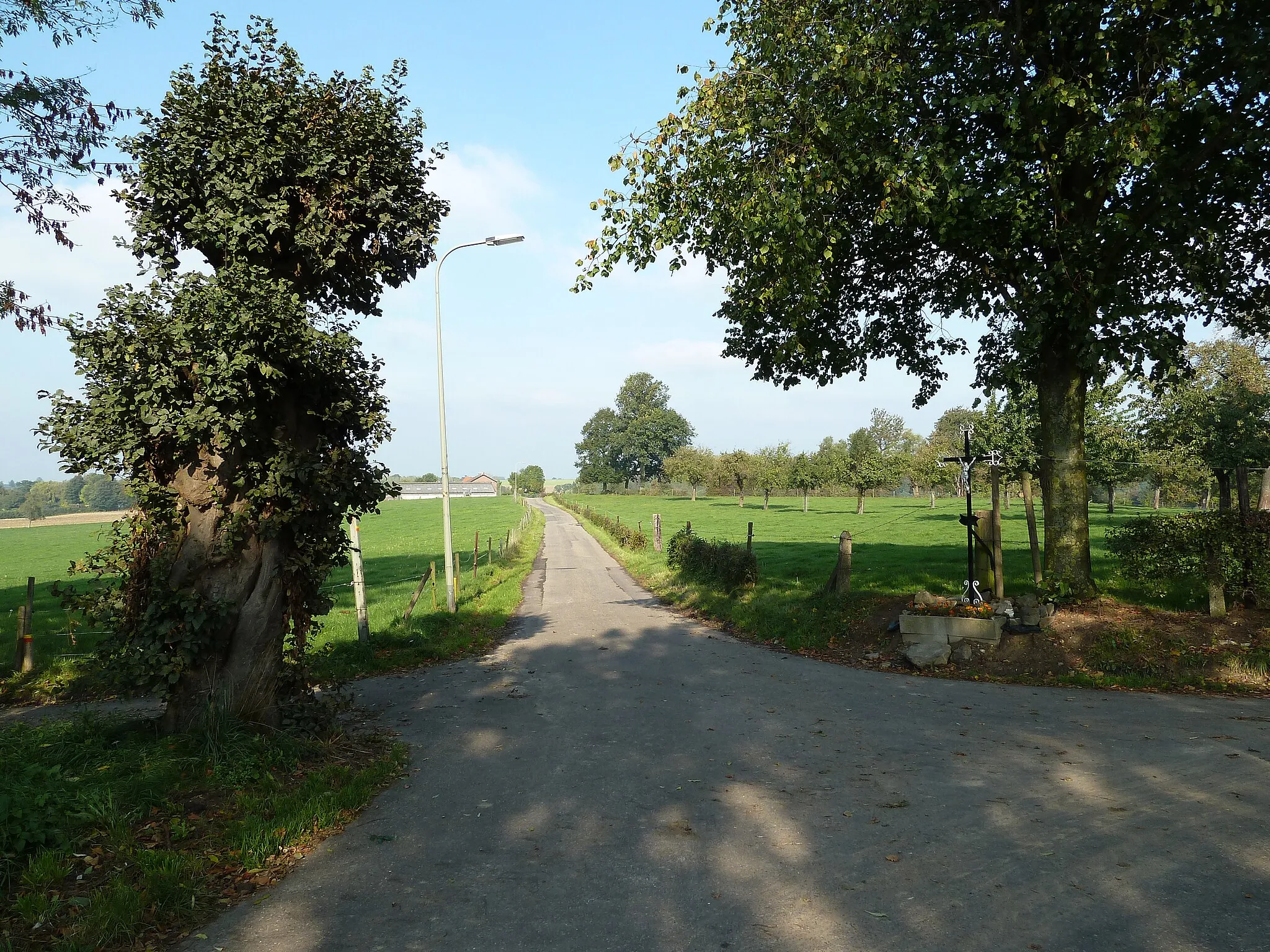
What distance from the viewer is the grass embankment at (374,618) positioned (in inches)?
456

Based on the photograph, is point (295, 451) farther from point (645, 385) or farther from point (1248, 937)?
point (645, 385)

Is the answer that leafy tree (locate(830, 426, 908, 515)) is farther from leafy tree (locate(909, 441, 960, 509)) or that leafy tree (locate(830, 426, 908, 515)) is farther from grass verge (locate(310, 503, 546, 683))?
grass verge (locate(310, 503, 546, 683))

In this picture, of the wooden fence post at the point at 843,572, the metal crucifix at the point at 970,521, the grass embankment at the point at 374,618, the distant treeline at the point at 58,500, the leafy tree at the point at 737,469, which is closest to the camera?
the grass embankment at the point at 374,618

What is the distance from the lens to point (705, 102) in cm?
1122

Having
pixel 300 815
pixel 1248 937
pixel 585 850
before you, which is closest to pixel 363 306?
pixel 300 815

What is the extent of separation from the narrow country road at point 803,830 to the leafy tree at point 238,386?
2.15 metres

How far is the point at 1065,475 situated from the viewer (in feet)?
38.8

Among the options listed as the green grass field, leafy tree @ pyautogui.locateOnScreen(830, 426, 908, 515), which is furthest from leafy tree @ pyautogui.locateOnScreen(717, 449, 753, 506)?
the green grass field

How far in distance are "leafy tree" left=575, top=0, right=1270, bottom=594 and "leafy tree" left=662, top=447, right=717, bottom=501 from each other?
272ft

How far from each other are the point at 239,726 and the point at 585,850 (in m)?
3.54

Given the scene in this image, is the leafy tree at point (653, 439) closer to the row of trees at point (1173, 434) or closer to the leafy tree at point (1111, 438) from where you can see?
the row of trees at point (1173, 434)

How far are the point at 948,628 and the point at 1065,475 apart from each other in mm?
3065

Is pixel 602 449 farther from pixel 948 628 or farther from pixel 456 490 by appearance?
pixel 948 628

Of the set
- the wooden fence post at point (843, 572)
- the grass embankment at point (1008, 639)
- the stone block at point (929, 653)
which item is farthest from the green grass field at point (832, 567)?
the stone block at point (929, 653)
